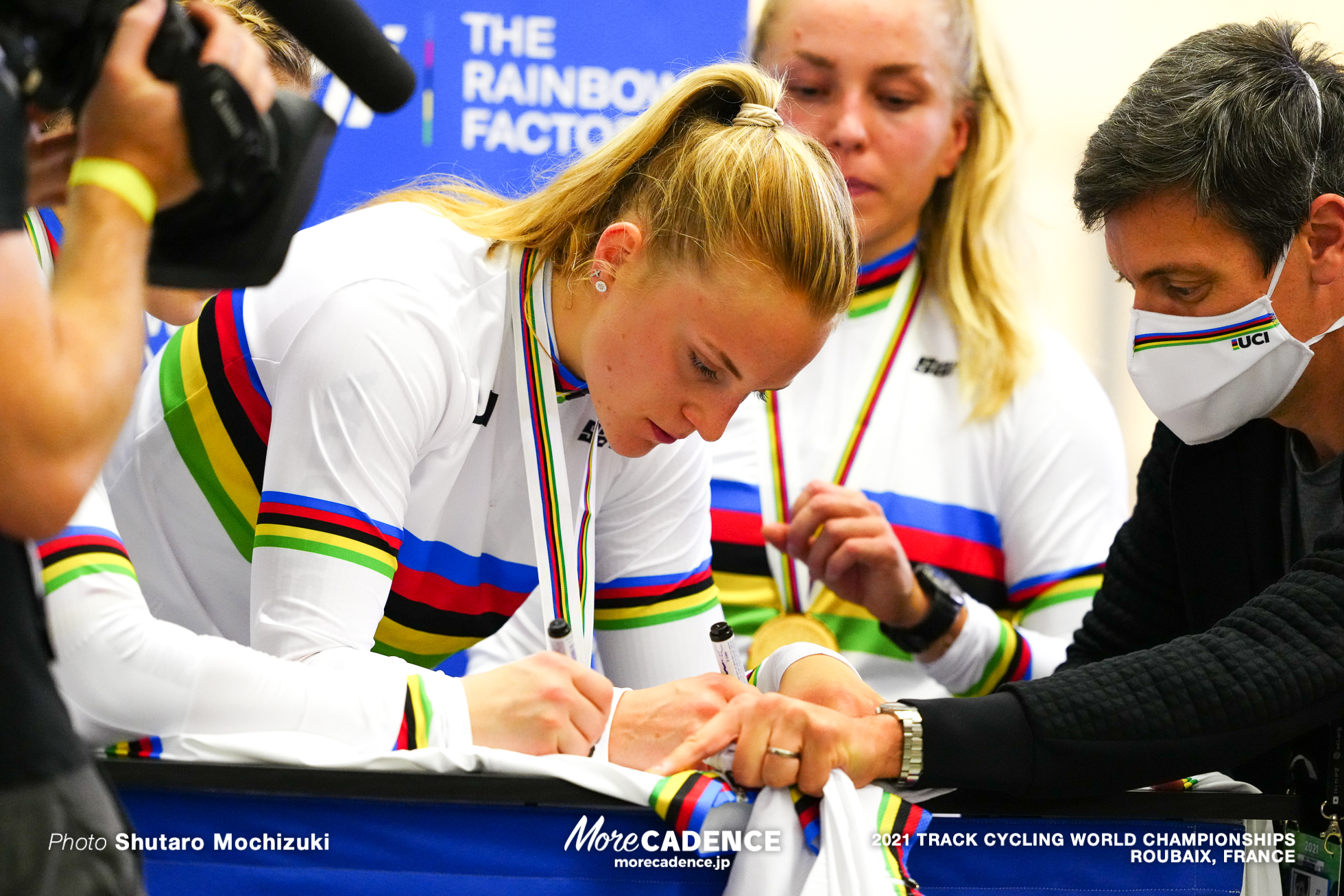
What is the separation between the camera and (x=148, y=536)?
1.66 metres

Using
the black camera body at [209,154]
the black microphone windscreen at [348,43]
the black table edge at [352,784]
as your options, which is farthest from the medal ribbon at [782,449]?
the black camera body at [209,154]

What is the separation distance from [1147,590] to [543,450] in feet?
2.81

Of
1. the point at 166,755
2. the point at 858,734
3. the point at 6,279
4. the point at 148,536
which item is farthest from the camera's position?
the point at 148,536

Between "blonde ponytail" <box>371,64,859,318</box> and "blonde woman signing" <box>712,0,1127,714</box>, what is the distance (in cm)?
75

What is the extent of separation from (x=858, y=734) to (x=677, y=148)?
2.48 ft

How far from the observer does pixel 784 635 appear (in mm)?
2297

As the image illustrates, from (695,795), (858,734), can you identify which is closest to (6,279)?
(695,795)

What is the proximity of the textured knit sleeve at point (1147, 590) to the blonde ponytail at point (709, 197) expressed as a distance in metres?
0.59

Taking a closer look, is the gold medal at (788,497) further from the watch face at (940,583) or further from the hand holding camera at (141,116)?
the hand holding camera at (141,116)

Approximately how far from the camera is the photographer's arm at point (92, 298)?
2.29 ft

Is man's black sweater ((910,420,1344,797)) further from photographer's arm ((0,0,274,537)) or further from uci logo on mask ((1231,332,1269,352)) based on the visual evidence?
photographer's arm ((0,0,274,537))

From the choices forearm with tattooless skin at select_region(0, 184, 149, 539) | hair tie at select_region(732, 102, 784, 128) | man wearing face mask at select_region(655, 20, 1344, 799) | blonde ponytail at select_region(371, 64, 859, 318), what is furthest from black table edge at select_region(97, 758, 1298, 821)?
hair tie at select_region(732, 102, 784, 128)

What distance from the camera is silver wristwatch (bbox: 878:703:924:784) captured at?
1.29 m

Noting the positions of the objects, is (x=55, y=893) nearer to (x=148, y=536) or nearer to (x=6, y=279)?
(x=6, y=279)
